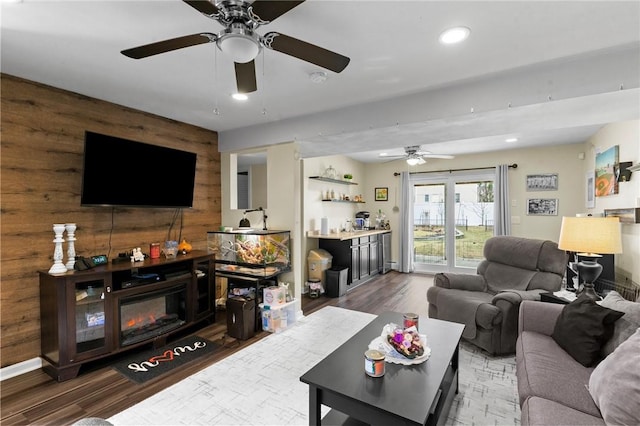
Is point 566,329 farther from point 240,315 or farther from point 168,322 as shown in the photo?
point 168,322

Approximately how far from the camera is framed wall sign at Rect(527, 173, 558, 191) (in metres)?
5.28

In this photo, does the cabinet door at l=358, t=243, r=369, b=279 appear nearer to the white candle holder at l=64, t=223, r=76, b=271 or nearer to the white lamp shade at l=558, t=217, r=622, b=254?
the white lamp shade at l=558, t=217, r=622, b=254

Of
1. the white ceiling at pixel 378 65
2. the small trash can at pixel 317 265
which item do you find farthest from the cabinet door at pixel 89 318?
the small trash can at pixel 317 265

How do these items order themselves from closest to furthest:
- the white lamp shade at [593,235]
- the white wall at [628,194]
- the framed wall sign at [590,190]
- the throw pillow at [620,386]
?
the throw pillow at [620,386]
the white lamp shade at [593,235]
the white wall at [628,194]
the framed wall sign at [590,190]

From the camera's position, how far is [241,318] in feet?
10.4

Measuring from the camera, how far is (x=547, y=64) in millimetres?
2322

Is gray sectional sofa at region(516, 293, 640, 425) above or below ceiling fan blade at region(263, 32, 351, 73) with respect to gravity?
below

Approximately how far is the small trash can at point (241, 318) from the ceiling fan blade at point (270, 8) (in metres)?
2.70

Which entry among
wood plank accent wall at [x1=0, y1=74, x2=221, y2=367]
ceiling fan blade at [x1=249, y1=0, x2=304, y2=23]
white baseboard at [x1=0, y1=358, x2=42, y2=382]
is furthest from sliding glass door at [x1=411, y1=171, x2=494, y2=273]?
white baseboard at [x1=0, y1=358, x2=42, y2=382]

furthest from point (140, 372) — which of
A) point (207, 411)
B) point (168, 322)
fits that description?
point (207, 411)

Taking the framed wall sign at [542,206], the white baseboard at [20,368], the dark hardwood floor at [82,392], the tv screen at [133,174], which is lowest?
the dark hardwood floor at [82,392]

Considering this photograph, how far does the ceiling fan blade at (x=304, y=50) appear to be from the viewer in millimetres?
1533

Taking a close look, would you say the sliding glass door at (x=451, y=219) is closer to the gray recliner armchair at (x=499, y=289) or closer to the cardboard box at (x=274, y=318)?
the gray recliner armchair at (x=499, y=289)

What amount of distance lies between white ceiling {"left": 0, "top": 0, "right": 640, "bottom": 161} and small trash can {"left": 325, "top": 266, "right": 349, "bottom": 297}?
222 cm
